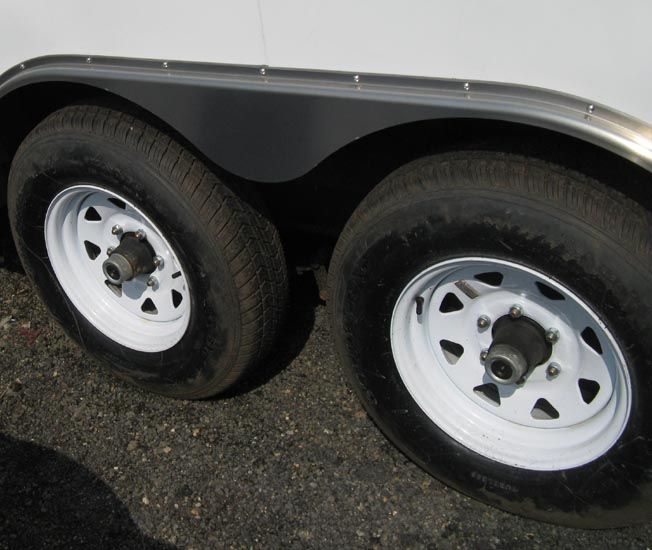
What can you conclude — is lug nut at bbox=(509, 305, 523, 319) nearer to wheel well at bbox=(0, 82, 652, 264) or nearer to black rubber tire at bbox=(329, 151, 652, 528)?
black rubber tire at bbox=(329, 151, 652, 528)

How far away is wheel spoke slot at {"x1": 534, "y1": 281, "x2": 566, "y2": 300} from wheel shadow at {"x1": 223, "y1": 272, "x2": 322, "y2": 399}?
993 millimetres

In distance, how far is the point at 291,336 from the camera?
3.07m

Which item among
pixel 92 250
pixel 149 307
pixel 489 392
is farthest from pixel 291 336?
pixel 489 392

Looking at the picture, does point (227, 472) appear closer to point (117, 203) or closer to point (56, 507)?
point (56, 507)

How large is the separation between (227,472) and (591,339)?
124 cm

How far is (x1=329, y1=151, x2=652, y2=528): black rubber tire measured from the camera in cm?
178

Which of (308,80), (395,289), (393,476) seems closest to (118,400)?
(393,476)


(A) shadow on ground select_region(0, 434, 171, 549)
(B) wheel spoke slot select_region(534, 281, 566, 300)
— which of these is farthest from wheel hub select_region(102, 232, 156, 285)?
(B) wheel spoke slot select_region(534, 281, 566, 300)

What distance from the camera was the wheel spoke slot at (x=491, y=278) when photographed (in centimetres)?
214

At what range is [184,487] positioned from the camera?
2.51m

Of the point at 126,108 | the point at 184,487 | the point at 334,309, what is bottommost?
the point at 184,487

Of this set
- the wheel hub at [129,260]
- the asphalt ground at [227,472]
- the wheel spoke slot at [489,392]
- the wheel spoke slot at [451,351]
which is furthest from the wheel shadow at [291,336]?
the wheel spoke slot at [489,392]

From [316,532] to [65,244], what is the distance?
135cm

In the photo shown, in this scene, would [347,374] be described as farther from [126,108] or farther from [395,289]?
[126,108]
